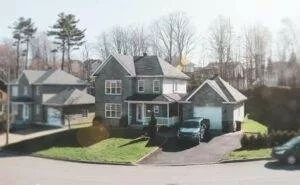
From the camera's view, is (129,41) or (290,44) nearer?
(290,44)

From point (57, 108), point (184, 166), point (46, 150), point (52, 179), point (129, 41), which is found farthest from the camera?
point (129, 41)

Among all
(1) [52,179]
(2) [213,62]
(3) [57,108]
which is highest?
(2) [213,62]

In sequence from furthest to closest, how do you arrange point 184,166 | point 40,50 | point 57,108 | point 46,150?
point 40,50 → point 57,108 → point 46,150 → point 184,166

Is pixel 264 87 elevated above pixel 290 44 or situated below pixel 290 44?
below

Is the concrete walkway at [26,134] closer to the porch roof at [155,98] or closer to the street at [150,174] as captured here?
the porch roof at [155,98]

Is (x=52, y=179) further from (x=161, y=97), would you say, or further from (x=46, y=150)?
(x=161, y=97)

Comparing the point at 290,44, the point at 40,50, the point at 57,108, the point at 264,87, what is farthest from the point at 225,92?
the point at 40,50

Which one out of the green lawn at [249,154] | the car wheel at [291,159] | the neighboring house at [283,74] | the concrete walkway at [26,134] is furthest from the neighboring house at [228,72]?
the car wheel at [291,159]

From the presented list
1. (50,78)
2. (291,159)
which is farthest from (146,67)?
(291,159)
